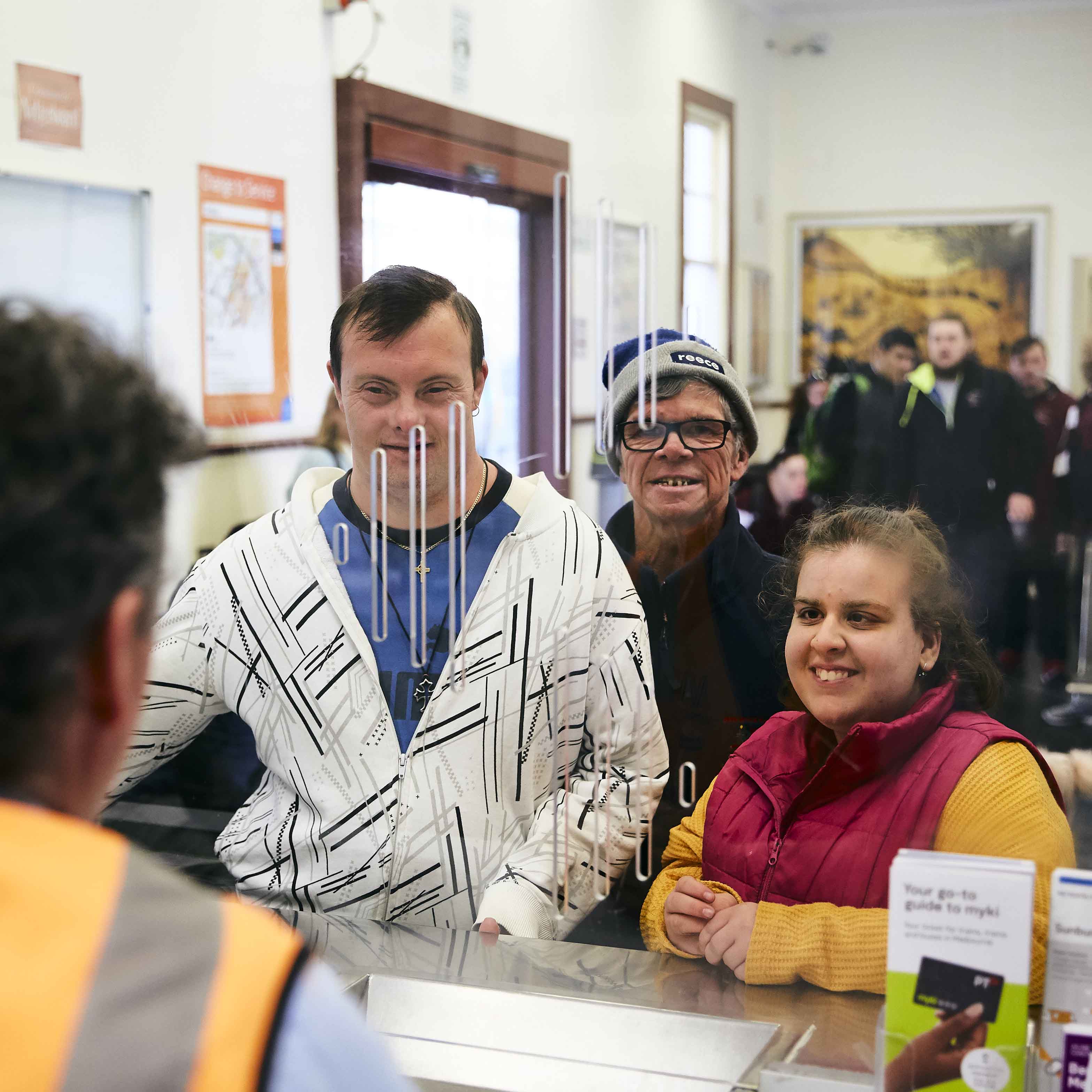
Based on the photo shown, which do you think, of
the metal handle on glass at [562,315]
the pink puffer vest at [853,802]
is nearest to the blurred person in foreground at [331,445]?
the metal handle on glass at [562,315]

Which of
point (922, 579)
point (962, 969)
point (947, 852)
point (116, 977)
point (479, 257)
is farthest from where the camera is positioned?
point (479, 257)

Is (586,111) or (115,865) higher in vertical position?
(586,111)

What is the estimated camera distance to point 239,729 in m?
1.51

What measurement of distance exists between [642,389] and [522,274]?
22 centimetres

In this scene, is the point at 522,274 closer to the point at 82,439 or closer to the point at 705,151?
the point at 705,151

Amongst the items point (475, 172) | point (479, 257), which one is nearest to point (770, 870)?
point (479, 257)

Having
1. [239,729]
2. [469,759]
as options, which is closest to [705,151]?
[469,759]

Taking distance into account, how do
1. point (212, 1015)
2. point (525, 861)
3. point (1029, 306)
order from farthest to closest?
point (525, 861) → point (1029, 306) → point (212, 1015)

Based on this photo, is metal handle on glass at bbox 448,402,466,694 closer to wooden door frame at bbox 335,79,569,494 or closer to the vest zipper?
wooden door frame at bbox 335,79,569,494

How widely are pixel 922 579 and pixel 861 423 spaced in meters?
0.19

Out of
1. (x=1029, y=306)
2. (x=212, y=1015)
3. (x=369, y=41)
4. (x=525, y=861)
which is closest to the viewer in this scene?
(x=212, y=1015)

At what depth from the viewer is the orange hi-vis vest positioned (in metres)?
0.44

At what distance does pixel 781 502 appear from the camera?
1361 millimetres

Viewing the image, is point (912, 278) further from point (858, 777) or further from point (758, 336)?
point (858, 777)
